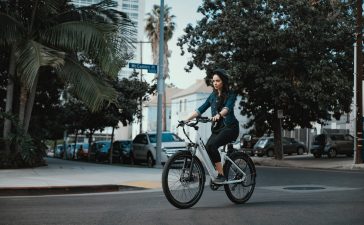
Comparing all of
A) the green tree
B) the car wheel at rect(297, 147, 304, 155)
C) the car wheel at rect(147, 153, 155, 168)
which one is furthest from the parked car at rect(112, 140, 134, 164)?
the car wheel at rect(297, 147, 304, 155)

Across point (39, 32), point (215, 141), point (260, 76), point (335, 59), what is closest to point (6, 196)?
point (215, 141)

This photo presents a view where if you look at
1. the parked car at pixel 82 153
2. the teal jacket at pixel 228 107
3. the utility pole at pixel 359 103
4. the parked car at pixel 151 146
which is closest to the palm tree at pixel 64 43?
the teal jacket at pixel 228 107

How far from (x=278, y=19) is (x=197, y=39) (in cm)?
520

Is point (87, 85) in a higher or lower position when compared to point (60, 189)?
higher

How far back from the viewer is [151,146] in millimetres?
24547

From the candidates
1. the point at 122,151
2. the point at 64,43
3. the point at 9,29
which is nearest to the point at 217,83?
the point at 64,43

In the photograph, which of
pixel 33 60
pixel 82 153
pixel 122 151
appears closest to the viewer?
pixel 33 60

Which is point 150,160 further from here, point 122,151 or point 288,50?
point 288,50

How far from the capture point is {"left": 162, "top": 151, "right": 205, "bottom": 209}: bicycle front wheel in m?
6.87

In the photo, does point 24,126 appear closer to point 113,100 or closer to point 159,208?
point 113,100

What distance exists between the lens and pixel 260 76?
83.9 feet

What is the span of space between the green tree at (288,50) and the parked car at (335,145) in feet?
21.7

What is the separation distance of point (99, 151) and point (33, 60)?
Result: 23.4m

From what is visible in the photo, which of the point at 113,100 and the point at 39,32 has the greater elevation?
the point at 39,32
